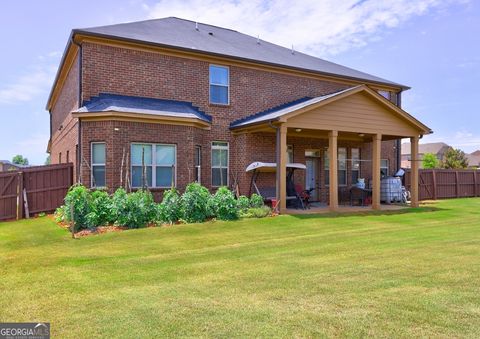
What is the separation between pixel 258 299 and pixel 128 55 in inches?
471

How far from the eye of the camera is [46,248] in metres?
8.43

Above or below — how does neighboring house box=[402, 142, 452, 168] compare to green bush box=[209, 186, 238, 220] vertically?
above

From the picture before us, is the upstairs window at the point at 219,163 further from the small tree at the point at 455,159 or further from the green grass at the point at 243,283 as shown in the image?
the small tree at the point at 455,159

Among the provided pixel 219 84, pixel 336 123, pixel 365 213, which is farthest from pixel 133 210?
pixel 365 213

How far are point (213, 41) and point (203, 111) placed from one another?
3.69 metres

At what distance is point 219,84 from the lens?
16.2m

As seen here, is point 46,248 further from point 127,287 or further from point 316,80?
point 316,80

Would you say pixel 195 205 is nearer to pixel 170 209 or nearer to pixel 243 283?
pixel 170 209

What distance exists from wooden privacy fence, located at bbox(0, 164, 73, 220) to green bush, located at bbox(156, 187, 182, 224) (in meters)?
5.36

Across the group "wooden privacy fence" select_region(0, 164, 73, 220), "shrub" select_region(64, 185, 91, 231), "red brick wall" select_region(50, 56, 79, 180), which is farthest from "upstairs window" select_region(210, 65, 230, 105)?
"shrub" select_region(64, 185, 91, 231)

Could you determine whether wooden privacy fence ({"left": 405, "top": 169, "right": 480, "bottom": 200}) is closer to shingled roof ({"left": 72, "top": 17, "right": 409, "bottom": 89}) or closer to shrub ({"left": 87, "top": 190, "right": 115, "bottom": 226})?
shingled roof ({"left": 72, "top": 17, "right": 409, "bottom": 89})

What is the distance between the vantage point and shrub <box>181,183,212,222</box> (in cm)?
1156

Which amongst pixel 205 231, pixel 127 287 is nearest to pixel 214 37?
pixel 205 231

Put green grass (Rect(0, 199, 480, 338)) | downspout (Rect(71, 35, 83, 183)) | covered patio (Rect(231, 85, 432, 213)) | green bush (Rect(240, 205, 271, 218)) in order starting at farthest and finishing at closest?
covered patio (Rect(231, 85, 432, 213)) < downspout (Rect(71, 35, 83, 183)) < green bush (Rect(240, 205, 271, 218)) < green grass (Rect(0, 199, 480, 338))
